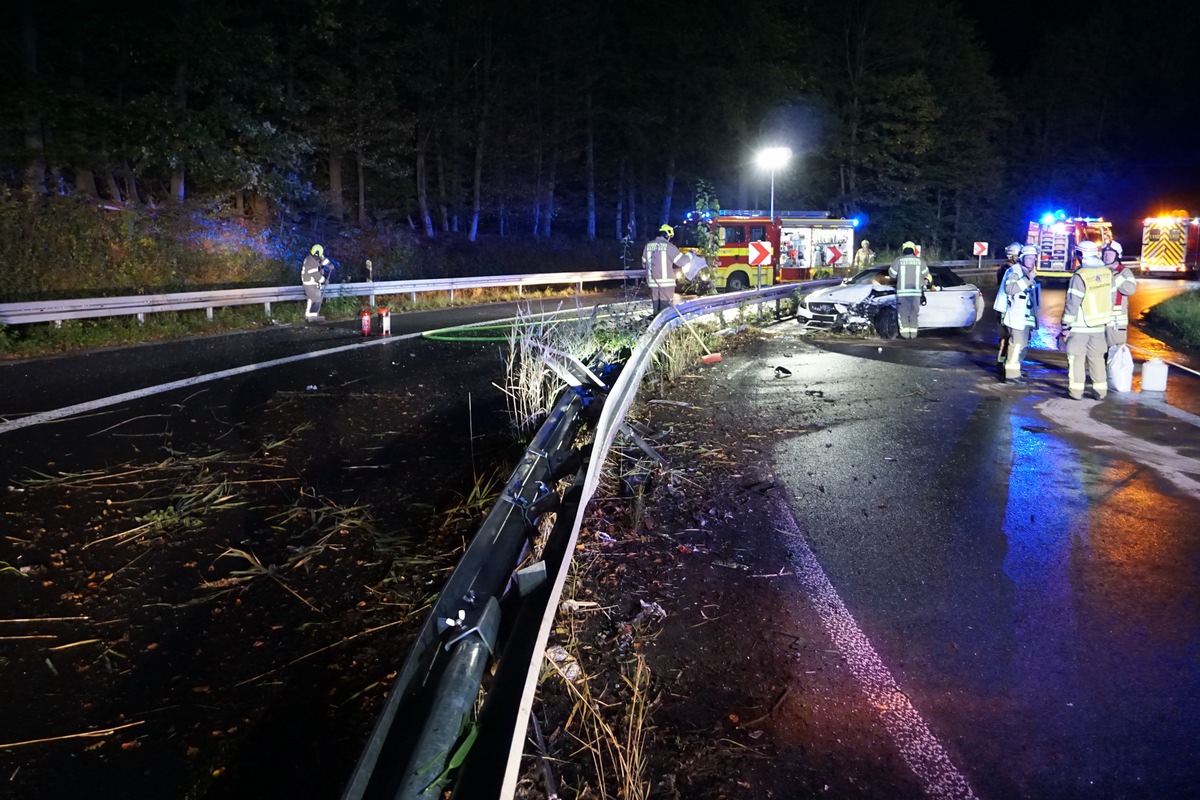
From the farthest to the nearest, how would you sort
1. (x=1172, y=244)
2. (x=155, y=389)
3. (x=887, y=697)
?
1. (x=1172, y=244)
2. (x=155, y=389)
3. (x=887, y=697)

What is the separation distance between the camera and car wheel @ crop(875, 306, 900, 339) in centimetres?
1614

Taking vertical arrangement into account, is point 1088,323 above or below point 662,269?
below

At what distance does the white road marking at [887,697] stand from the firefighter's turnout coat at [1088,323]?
22.2 feet

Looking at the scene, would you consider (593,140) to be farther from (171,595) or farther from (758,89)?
(171,595)

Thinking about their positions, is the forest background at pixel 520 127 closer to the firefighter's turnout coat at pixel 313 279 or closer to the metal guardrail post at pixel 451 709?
the firefighter's turnout coat at pixel 313 279

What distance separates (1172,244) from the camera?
119ft

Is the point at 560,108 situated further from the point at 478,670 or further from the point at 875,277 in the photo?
the point at 478,670

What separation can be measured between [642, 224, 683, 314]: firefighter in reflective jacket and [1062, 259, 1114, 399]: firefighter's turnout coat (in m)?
5.83

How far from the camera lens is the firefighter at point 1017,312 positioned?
11148 millimetres

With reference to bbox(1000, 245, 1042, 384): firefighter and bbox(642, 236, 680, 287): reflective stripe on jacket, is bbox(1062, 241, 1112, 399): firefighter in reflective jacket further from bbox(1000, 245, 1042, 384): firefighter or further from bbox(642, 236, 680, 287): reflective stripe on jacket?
bbox(642, 236, 680, 287): reflective stripe on jacket

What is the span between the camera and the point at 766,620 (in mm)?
4379

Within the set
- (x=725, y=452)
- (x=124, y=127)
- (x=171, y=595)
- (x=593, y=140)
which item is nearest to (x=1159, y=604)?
(x=725, y=452)

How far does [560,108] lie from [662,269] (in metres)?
31.1

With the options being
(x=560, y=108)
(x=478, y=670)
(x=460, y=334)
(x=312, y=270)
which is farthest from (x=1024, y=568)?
(x=560, y=108)
